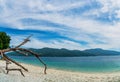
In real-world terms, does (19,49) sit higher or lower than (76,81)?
higher

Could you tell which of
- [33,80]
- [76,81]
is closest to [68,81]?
[76,81]

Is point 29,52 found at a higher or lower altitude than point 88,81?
higher

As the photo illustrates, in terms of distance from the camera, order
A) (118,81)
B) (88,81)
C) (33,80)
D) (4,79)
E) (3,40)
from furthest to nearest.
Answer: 1. (3,40)
2. (88,81)
3. (118,81)
4. (33,80)
5. (4,79)

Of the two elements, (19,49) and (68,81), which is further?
(19,49)

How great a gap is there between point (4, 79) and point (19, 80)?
4.40 feet

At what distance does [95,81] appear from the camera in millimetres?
29281

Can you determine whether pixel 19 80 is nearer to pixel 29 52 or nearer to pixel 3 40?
Answer: pixel 29 52

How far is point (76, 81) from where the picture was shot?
27.3 metres

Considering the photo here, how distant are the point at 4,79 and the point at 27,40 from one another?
252 inches

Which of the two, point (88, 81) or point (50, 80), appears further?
point (88, 81)

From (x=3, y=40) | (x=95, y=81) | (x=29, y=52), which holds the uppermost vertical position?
(x=3, y=40)

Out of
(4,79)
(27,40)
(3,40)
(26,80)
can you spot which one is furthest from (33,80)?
(3,40)

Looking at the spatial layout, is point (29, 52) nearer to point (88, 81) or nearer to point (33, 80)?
point (33, 80)

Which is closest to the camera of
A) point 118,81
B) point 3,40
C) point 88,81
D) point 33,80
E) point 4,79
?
point 4,79
